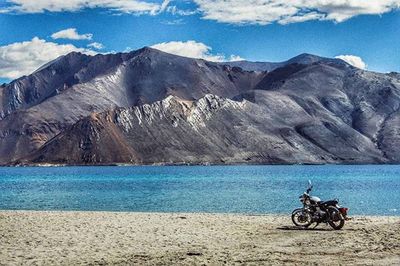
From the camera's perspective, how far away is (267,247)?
77.7 ft

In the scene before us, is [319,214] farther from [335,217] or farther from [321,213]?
[335,217]

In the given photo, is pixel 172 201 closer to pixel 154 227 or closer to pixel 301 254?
pixel 154 227

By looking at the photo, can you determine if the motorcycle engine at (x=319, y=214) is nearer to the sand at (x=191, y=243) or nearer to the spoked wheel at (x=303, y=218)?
the spoked wheel at (x=303, y=218)

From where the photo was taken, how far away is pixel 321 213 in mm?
30016

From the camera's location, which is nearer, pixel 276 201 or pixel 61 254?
pixel 61 254

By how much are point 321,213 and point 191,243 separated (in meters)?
8.23

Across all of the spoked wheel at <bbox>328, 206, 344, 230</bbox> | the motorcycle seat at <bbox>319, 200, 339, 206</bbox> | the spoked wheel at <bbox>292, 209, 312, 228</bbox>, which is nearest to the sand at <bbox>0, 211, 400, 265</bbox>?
the spoked wheel at <bbox>328, 206, 344, 230</bbox>

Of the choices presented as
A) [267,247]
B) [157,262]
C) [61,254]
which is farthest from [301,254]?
[61,254]

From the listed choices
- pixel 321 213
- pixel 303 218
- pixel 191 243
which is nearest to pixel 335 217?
pixel 321 213

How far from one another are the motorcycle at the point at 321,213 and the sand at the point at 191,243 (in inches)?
Answer: 21.2

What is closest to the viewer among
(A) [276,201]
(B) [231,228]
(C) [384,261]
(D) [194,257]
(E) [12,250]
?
(C) [384,261]

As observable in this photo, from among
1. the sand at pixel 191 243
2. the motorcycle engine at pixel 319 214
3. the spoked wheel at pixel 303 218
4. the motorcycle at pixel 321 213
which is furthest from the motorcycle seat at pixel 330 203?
the sand at pixel 191 243

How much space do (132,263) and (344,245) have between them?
8.87m

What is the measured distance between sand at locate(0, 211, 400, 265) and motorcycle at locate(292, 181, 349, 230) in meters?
0.54
